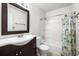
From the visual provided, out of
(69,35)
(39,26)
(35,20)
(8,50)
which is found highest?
(35,20)

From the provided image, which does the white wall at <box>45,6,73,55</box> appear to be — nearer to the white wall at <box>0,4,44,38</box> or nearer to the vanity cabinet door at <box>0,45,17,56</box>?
the white wall at <box>0,4,44,38</box>

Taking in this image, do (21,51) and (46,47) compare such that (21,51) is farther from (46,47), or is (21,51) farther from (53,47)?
(53,47)

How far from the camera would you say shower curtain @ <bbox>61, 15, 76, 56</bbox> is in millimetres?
1972

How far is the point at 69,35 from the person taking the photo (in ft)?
6.59

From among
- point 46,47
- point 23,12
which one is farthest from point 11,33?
point 46,47

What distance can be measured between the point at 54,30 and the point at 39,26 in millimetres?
495

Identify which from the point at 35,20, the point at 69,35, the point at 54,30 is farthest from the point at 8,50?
the point at 69,35

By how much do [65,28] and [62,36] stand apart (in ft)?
0.80

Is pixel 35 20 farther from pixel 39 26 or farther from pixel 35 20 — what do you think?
pixel 39 26

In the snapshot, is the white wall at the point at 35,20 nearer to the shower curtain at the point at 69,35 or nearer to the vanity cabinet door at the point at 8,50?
the shower curtain at the point at 69,35

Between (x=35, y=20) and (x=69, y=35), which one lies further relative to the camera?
(x=69, y=35)

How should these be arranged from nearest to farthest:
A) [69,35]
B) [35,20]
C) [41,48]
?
[35,20]
[41,48]
[69,35]

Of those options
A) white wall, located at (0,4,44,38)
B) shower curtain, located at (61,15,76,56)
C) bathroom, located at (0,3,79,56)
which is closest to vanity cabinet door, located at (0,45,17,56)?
bathroom, located at (0,3,79,56)

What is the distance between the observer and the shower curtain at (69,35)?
1.97 m
